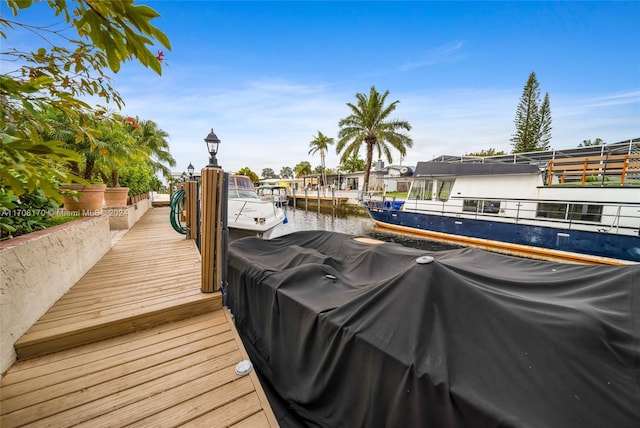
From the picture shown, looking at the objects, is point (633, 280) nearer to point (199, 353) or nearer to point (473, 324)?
point (473, 324)

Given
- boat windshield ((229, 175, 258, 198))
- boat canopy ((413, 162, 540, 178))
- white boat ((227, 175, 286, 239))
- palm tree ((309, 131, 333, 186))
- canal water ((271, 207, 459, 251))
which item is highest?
palm tree ((309, 131, 333, 186))

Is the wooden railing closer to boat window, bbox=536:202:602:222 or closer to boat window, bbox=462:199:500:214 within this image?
boat window, bbox=536:202:602:222

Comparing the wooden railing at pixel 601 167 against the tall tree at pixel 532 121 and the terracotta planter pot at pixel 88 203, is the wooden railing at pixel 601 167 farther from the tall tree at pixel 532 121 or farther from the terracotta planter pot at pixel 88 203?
the tall tree at pixel 532 121

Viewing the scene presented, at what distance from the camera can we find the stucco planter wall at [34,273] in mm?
1709

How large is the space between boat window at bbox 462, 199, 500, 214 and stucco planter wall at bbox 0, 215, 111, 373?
11.9 metres

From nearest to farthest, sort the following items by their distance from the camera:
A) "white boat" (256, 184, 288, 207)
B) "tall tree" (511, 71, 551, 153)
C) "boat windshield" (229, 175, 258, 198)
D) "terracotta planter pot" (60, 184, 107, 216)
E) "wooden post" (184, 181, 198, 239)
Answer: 1. "terracotta planter pot" (60, 184, 107, 216)
2. "wooden post" (184, 181, 198, 239)
3. "boat windshield" (229, 175, 258, 198)
4. "white boat" (256, 184, 288, 207)
5. "tall tree" (511, 71, 551, 153)

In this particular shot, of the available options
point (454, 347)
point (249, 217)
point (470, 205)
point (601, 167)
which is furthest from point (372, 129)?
point (454, 347)

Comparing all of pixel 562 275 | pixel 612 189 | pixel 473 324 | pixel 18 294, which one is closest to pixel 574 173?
pixel 612 189

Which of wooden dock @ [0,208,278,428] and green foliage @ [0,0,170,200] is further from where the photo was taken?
wooden dock @ [0,208,278,428]

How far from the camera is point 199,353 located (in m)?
2.04

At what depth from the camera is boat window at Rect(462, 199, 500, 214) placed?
9.53 m

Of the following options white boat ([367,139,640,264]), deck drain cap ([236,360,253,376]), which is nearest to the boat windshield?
deck drain cap ([236,360,253,376])

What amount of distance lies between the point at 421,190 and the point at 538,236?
5.06 metres

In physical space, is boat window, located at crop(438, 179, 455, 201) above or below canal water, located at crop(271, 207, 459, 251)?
above
